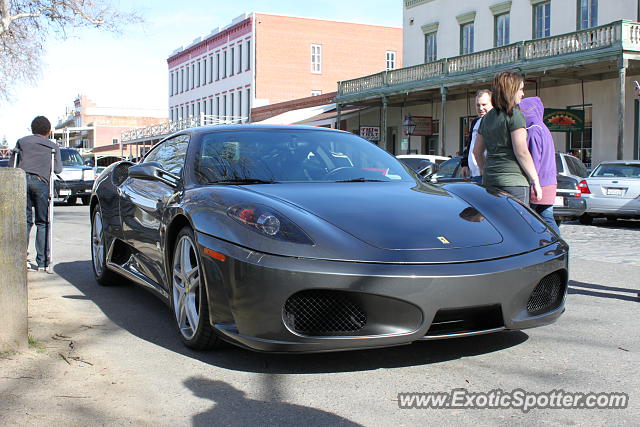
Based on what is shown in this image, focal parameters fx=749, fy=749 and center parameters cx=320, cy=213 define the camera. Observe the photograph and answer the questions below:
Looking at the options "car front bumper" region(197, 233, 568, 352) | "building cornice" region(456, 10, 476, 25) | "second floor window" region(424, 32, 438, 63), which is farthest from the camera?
"second floor window" region(424, 32, 438, 63)

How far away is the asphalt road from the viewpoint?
3137 millimetres

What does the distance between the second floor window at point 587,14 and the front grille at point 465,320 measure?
22611 millimetres

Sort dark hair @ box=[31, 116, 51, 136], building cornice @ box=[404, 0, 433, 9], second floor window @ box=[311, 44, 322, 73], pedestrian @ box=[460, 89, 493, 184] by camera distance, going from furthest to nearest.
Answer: second floor window @ box=[311, 44, 322, 73]
building cornice @ box=[404, 0, 433, 9]
dark hair @ box=[31, 116, 51, 136]
pedestrian @ box=[460, 89, 493, 184]

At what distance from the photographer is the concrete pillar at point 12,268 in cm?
410

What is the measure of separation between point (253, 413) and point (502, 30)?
27.3 metres

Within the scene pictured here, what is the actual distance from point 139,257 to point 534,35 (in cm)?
2397

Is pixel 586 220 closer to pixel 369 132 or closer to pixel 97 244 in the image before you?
pixel 97 244

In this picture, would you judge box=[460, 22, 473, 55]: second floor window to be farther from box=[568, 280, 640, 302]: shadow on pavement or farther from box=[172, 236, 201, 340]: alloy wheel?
box=[172, 236, 201, 340]: alloy wheel

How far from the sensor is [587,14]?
24250mm

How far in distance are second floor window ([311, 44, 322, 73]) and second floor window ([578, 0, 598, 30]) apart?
29456mm

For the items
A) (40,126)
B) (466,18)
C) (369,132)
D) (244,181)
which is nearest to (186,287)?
(244,181)

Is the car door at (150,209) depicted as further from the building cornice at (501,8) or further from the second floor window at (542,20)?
the building cornice at (501,8)

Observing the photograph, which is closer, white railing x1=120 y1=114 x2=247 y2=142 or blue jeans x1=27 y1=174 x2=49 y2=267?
blue jeans x1=27 y1=174 x2=49 y2=267

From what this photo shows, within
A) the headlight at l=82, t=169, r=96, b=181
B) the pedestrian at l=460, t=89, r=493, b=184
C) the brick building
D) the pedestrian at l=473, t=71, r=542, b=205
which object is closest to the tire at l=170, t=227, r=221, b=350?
the pedestrian at l=473, t=71, r=542, b=205
